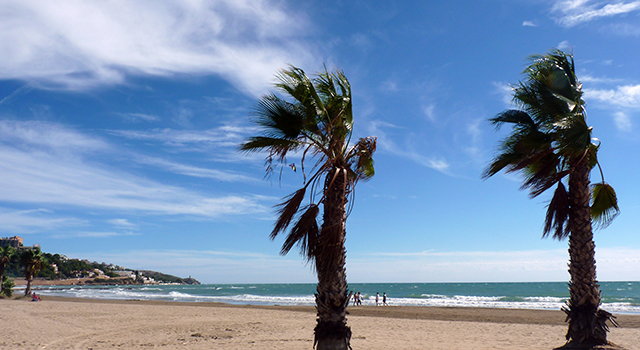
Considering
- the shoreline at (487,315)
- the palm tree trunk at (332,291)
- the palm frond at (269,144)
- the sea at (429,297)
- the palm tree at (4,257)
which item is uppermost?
the palm frond at (269,144)

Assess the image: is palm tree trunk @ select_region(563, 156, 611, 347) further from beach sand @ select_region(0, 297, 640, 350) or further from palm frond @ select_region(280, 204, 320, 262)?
palm frond @ select_region(280, 204, 320, 262)

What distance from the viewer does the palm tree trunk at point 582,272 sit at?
856 centimetres

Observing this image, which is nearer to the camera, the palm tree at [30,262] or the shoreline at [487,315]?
the shoreline at [487,315]

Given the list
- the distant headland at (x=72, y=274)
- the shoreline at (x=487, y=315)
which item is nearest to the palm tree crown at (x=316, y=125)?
the shoreline at (x=487, y=315)

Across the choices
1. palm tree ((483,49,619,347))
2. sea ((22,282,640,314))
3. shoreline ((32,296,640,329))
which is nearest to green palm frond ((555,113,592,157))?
palm tree ((483,49,619,347))

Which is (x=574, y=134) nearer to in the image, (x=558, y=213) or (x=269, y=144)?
(x=558, y=213)

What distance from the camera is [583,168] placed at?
916 centimetres

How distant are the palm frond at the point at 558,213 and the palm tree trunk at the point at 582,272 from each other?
0.14m

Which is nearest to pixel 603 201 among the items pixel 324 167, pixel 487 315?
pixel 324 167

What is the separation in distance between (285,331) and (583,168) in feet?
36.4

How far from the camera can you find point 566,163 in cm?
948

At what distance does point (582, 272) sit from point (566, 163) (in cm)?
251

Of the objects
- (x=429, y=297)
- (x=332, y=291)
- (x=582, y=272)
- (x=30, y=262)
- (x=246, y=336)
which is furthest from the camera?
(x=429, y=297)

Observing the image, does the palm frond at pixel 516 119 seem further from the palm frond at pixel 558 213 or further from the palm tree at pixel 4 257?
the palm tree at pixel 4 257
